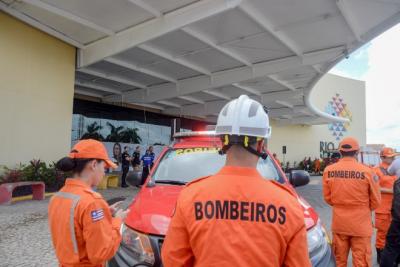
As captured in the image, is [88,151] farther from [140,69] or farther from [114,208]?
[140,69]

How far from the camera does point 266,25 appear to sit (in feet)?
38.3

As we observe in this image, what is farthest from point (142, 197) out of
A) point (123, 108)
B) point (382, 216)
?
point (123, 108)

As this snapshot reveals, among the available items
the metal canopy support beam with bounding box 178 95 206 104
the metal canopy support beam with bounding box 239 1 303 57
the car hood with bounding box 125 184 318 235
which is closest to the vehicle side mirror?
the car hood with bounding box 125 184 318 235

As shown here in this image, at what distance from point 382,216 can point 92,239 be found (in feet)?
15.4

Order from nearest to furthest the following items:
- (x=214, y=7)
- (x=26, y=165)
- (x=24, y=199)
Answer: (x=214, y=7), (x=24, y=199), (x=26, y=165)

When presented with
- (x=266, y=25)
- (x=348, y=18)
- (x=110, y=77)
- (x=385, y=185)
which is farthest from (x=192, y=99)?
(x=385, y=185)

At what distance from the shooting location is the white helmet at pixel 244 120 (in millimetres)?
1648

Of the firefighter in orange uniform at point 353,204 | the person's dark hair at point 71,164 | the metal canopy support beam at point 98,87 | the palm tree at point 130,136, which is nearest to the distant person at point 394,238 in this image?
the firefighter in orange uniform at point 353,204

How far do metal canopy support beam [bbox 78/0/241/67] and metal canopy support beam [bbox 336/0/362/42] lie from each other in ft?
9.97

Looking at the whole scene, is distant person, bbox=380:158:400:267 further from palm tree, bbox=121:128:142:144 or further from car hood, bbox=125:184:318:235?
palm tree, bbox=121:128:142:144

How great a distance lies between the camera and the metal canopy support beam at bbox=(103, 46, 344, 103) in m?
14.1

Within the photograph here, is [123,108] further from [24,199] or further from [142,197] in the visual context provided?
[142,197]

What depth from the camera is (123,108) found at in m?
23.2

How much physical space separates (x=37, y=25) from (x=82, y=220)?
1185cm
